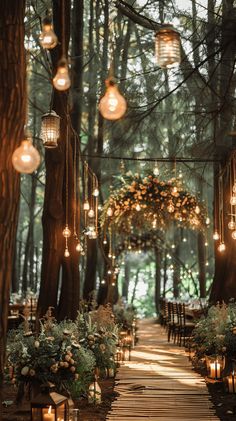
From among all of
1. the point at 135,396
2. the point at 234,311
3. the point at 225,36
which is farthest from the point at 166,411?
the point at 225,36

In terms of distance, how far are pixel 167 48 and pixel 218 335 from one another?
529 cm

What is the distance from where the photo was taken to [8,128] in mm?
5027

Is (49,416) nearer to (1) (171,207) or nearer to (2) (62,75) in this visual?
(2) (62,75)

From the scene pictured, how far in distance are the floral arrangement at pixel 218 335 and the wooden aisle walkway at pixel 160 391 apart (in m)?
0.50

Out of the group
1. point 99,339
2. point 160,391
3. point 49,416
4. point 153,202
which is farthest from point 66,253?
point 49,416

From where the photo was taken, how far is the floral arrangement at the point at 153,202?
599 inches

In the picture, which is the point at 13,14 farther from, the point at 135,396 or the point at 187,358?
the point at 187,358

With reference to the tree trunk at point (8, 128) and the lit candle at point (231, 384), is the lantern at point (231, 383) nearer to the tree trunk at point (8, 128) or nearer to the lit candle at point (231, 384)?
the lit candle at point (231, 384)

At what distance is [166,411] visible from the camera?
24.4 feet

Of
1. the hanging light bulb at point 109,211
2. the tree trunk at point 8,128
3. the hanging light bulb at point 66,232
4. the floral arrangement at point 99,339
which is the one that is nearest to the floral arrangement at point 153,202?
the hanging light bulb at point 109,211

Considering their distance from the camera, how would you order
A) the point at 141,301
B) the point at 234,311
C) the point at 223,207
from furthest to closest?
the point at 141,301
the point at 223,207
the point at 234,311

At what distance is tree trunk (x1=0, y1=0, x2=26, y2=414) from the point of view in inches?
197

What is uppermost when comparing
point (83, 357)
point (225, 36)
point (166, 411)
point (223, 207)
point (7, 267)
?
point (225, 36)

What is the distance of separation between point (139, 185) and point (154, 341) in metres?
4.91
